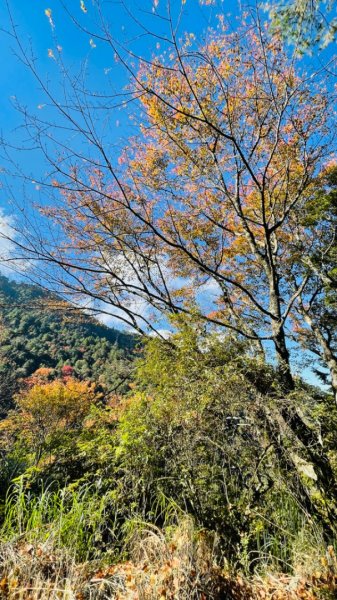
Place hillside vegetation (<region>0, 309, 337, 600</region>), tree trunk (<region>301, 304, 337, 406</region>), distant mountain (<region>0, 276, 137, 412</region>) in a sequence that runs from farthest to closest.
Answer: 1. distant mountain (<region>0, 276, 137, 412</region>)
2. tree trunk (<region>301, 304, 337, 406</region>)
3. hillside vegetation (<region>0, 309, 337, 600</region>)

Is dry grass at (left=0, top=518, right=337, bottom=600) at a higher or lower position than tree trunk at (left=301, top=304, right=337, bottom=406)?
lower

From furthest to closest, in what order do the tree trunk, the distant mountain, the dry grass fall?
the distant mountain → the tree trunk → the dry grass

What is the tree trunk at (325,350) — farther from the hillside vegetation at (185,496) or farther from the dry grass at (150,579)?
the dry grass at (150,579)

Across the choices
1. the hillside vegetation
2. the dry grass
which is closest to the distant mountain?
the hillside vegetation

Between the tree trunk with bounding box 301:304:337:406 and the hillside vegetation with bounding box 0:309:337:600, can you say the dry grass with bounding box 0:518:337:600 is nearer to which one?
the hillside vegetation with bounding box 0:309:337:600

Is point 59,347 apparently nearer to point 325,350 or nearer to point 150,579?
point 325,350

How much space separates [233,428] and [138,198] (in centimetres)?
452

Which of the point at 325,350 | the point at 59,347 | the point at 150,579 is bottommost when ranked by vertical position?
the point at 59,347

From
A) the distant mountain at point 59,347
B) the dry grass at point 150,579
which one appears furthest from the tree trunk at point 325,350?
the distant mountain at point 59,347

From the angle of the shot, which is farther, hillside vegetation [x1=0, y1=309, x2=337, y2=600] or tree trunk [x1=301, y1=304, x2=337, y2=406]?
tree trunk [x1=301, y1=304, x2=337, y2=406]

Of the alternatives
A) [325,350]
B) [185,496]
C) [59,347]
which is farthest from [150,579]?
[59,347]

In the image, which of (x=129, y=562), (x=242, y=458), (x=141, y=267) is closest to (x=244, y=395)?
(x=242, y=458)

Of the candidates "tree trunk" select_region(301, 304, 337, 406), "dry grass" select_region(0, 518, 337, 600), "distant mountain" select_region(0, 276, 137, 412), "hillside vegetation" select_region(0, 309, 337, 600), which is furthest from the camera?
"distant mountain" select_region(0, 276, 137, 412)

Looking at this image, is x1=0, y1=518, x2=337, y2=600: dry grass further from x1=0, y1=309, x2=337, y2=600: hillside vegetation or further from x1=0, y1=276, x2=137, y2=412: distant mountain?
x1=0, y1=276, x2=137, y2=412: distant mountain
